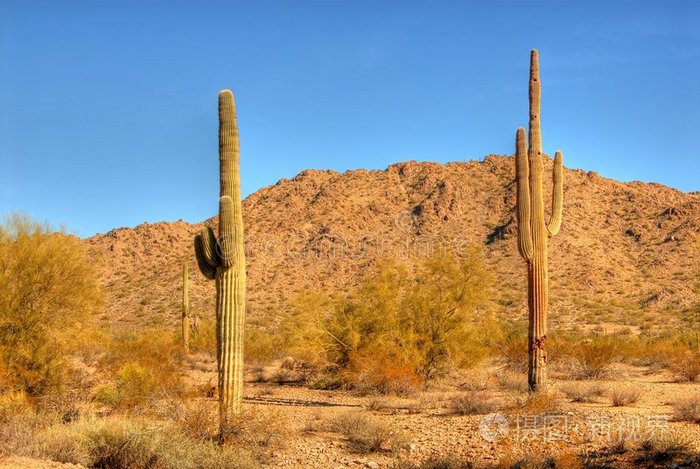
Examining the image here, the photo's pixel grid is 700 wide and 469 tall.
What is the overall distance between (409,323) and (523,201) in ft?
20.4

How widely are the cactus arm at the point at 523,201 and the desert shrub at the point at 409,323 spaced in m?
5.15

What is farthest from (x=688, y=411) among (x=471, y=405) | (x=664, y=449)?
(x=471, y=405)

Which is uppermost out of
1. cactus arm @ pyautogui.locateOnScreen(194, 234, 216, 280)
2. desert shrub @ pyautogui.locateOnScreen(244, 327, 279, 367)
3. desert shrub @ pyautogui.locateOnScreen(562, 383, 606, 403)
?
cactus arm @ pyautogui.locateOnScreen(194, 234, 216, 280)

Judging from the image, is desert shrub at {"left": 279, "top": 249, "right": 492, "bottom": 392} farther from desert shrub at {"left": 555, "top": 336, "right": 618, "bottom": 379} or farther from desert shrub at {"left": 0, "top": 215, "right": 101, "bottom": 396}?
desert shrub at {"left": 0, "top": 215, "right": 101, "bottom": 396}

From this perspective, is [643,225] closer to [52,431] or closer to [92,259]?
[92,259]

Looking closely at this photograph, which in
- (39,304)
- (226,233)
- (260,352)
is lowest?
(260,352)

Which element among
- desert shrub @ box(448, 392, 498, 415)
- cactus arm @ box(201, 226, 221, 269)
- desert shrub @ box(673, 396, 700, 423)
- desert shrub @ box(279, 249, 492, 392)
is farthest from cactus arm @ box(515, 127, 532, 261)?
cactus arm @ box(201, 226, 221, 269)

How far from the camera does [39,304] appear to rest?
13.6m

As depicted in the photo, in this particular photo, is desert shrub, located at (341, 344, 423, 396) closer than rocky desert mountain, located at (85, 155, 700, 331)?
Yes

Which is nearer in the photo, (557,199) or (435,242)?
(557,199)

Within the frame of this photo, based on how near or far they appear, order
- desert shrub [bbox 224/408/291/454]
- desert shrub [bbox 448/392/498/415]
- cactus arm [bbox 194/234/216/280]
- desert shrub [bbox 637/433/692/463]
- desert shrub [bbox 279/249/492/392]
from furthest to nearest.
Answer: desert shrub [bbox 279/249/492/392]
desert shrub [bbox 448/392/498/415]
cactus arm [bbox 194/234/216/280]
desert shrub [bbox 224/408/291/454]
desert shrub [bbox 637/433/692/463]

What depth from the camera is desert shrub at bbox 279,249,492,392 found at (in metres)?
17.6

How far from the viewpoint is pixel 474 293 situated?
18.1 meters

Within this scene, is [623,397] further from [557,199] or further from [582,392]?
[557,199]
